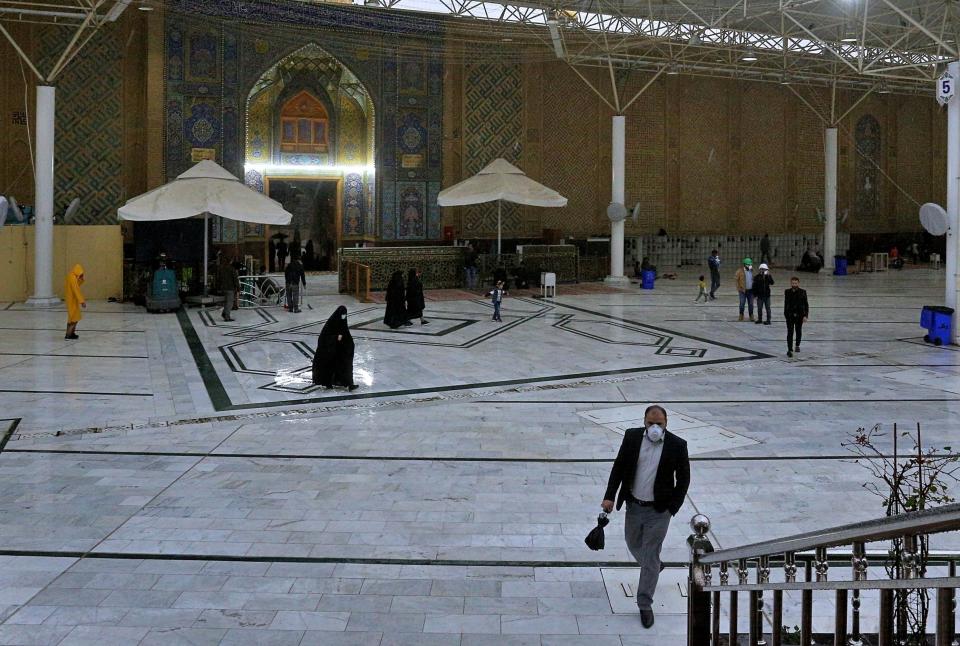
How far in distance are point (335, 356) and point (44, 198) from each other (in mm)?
9146

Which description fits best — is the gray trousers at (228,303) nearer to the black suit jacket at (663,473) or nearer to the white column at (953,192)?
the white column at (953,192)

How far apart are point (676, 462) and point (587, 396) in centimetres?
538

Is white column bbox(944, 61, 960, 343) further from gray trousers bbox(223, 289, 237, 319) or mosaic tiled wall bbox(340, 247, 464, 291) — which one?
gray trousers bbox(223, 289, 237, 319)

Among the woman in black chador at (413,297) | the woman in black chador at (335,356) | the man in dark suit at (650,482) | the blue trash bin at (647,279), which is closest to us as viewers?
the man in dark suit at (650,482)

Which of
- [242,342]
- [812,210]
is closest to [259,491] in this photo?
[242,342]

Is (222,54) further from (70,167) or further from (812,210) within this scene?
(812,210)

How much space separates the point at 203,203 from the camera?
16719mm

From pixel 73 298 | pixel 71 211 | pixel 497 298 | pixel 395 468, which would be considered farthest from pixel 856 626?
pixel 71 211

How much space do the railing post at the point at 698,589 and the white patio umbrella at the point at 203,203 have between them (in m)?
13.8

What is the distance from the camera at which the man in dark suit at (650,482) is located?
5.12 metres

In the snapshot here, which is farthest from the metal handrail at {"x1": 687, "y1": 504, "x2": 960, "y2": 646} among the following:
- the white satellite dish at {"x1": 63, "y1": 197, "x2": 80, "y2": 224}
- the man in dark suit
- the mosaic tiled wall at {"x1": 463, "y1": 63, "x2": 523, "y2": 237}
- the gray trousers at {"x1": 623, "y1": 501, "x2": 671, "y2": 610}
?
the mosaic tiled wall at {"x1": 463, "y1": 63, "x2": 523, "y2": 237}

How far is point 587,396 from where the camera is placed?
1053 centimetres

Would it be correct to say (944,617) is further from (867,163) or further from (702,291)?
(867,163)

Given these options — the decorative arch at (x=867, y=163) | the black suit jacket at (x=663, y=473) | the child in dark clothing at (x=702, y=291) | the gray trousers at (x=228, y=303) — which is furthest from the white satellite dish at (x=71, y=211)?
the decorative arch at (x=867, y=163)
